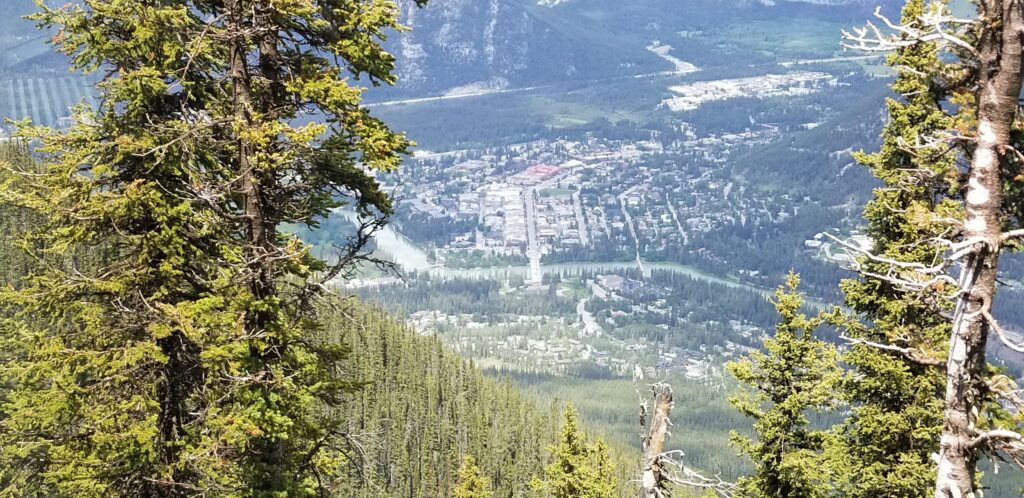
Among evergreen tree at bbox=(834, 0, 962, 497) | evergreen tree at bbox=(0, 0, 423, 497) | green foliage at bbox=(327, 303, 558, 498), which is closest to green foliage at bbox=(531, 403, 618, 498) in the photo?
evergreen tree at bbox=(834, 0, 962, 497)

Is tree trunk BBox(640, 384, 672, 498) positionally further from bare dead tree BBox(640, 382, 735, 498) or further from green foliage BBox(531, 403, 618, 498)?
green foliage BBox(531, 403, 618, 498)

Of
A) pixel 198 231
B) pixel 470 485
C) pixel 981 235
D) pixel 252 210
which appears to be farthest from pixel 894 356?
pixel 470 485

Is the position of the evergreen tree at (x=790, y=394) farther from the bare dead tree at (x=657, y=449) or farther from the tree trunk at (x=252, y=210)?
the tree trunk at (x=252, y=210)

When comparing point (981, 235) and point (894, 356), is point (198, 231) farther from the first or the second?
point (894, 356)

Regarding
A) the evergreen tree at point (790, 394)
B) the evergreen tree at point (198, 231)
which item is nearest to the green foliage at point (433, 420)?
the evergreen tree at point (790, 394)

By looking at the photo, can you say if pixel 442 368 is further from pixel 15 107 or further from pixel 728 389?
pixel 15 107

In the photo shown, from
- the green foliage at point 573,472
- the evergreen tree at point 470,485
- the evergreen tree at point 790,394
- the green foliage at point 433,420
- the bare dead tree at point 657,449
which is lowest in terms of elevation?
the green foliage at point 433,420
